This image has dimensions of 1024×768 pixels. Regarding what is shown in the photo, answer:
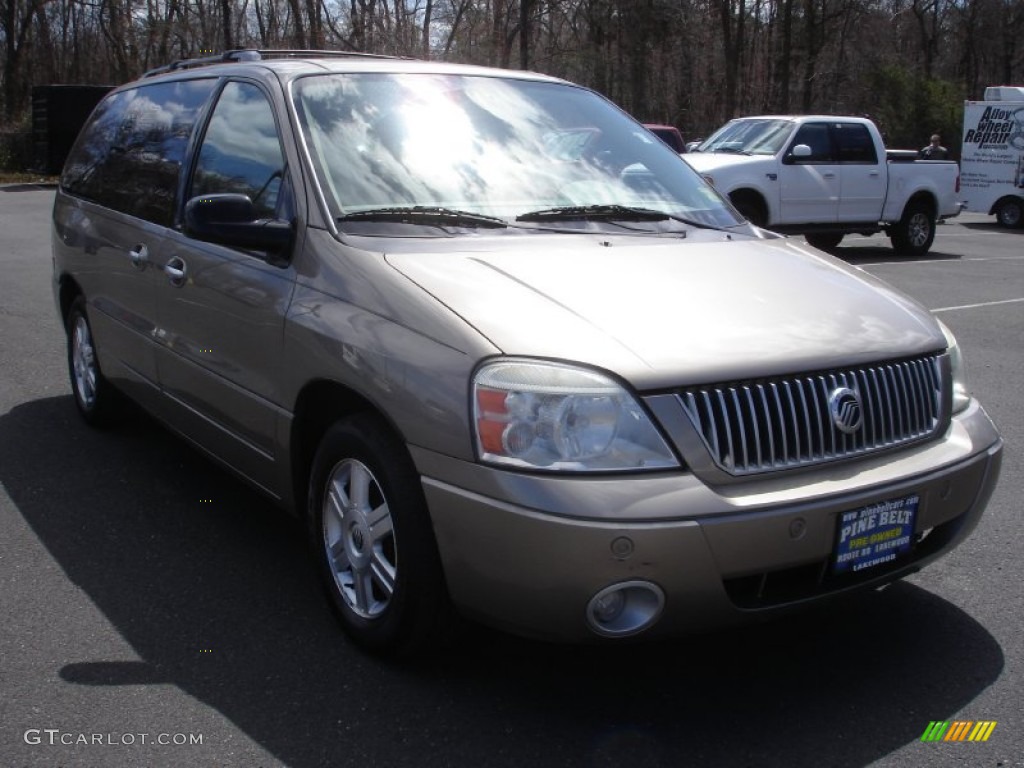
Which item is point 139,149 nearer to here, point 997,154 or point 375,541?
point 375,541

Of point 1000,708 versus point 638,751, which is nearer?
point 638,751

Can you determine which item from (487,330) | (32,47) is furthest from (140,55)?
(487,330)

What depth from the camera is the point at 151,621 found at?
3.85 m

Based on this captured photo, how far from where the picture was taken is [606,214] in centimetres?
420

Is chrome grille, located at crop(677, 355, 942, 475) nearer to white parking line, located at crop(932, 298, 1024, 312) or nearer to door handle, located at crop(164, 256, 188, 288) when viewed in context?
door handle, located at crop(164, 256, 188, 288)

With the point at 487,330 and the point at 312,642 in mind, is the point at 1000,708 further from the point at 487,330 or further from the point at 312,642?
the point at 312,642

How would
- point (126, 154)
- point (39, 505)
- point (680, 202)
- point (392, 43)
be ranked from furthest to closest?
point (392, 43) → point (126, 154) → point (39, 505) → point (680, 202)

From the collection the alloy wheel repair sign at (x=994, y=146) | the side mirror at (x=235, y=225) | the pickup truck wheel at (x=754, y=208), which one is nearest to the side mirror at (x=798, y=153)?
the pickup truck wheel at (x=754, y=208)

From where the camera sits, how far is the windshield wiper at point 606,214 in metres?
4.05

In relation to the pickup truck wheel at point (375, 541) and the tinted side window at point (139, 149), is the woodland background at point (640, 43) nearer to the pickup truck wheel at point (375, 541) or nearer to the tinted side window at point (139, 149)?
the tinted side window at point (139, 149)

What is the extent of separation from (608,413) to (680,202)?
6.02 ft

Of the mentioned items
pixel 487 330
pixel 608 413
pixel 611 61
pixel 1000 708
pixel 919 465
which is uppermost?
pixel 611 61

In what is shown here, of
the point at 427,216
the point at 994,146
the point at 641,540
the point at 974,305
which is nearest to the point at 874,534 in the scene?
the point at 641,540

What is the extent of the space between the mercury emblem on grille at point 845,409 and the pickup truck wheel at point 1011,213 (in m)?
23.5
